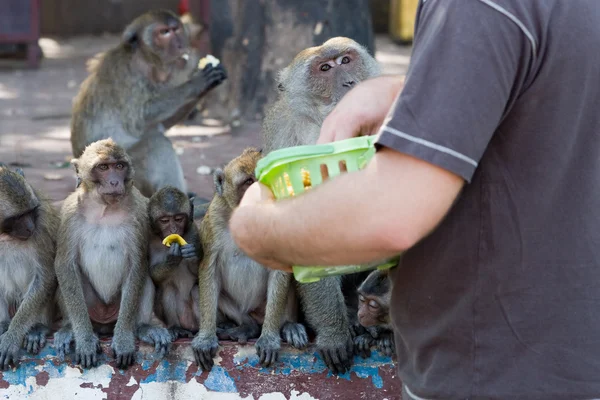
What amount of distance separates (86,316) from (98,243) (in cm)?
40

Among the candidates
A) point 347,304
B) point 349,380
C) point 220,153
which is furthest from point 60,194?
point 349,380

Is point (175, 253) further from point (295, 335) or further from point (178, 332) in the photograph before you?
point (295, 335)

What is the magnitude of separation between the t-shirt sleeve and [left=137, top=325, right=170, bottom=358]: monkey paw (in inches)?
93.3

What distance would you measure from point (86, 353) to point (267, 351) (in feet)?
2.40

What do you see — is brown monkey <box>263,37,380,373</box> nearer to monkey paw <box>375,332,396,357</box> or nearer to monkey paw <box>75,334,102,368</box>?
monkey paw <box>375,332,396,357</box>

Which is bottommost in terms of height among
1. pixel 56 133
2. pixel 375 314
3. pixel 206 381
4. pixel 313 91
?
pixel 56 133

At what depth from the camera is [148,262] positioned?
425 centimetres

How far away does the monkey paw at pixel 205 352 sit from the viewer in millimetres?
3803

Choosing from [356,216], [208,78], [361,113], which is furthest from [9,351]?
[208,78]

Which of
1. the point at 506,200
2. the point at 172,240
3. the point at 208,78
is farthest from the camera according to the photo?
the point at 208,78

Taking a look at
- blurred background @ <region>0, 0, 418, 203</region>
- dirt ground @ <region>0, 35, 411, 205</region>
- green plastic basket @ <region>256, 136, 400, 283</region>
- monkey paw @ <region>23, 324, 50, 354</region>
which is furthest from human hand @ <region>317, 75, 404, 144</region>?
blurred background @ <region>0, 0, 418, 203</region>

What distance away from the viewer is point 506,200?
74.5 inches

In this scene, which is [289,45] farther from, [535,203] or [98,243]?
[535,203]

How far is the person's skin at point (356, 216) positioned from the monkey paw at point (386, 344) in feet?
6.41
